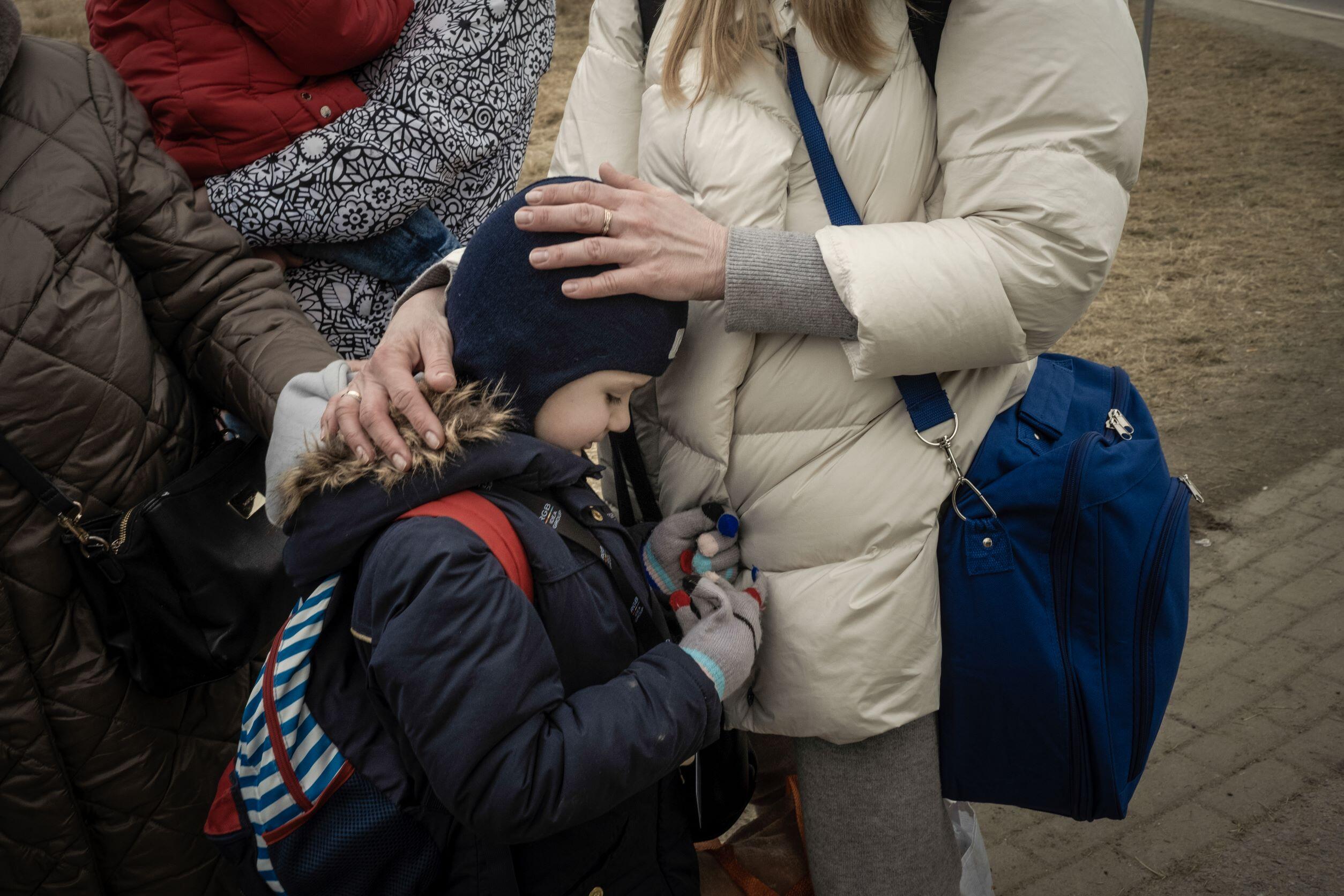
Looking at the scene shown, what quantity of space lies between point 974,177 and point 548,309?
1.98ft

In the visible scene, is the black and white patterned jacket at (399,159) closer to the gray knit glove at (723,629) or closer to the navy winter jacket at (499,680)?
the navy winter jacket at (499,680)

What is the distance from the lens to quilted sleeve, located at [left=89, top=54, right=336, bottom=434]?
6.48 feet

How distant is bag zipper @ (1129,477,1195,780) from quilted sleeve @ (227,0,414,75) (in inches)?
70.2

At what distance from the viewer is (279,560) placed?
6.68 feet

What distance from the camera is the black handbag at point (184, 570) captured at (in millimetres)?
1856

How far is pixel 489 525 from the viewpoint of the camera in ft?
4.66

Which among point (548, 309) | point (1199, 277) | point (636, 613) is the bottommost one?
point (1199, 277)

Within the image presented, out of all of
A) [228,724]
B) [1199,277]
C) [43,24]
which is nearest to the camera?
[228,724]

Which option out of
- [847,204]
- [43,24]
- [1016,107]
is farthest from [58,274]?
[43,24]

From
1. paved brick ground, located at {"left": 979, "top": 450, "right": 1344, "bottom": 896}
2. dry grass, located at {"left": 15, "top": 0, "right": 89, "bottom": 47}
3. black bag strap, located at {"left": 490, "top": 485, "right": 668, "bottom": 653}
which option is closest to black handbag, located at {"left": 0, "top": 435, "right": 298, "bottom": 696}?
black bag strap, located at {"left": 490, "top": 485, "right": 668, "bottom": 653}

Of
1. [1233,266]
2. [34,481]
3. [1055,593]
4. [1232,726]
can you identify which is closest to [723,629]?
[1055,593]

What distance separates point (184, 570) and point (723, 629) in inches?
40.4

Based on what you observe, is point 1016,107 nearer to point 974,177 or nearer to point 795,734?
point 974,177

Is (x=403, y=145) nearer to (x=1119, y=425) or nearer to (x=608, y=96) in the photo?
(x=608, y=96)
